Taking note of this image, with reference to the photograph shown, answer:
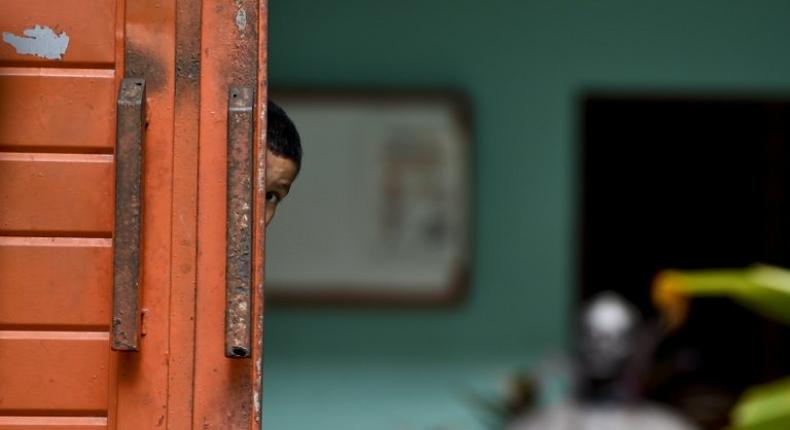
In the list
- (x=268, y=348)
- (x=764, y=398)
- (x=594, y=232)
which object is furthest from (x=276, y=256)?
(x=764, y=398)

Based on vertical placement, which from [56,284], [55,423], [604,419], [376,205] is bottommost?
[604,419]

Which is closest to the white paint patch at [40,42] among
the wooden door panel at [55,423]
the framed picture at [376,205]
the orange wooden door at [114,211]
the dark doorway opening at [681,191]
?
the orange wooden door at [114,211]

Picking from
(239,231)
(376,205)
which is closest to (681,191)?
(376,205)

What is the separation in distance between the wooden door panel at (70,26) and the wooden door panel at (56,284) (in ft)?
0.53

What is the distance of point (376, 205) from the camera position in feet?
13.8

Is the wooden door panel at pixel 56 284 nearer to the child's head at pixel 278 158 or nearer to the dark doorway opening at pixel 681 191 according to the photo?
the child's head at pixel 278 158

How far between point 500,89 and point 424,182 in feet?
1.11

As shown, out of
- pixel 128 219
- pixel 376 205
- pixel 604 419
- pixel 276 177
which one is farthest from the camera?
pixel 376 205

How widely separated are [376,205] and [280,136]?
2799mm

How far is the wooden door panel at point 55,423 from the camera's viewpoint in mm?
1301

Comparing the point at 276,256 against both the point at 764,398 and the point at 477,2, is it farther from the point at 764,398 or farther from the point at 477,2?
the point at 764,398

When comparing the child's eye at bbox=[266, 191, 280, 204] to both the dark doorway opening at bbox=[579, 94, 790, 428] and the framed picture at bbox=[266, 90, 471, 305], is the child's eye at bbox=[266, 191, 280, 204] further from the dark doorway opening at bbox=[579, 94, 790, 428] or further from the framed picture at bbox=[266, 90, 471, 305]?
the dark doorway opening at bbox=[579, 94, 790, 428]

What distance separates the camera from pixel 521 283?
4.23 m

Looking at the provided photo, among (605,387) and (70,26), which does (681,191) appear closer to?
(605,387)
